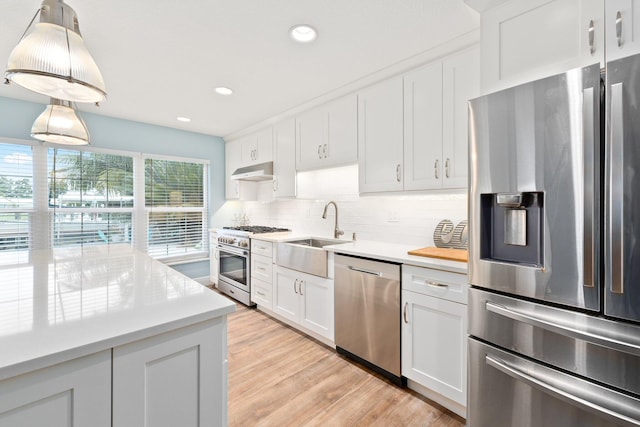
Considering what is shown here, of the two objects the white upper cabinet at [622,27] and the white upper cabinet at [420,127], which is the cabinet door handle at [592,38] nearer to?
the white upper cabinet at [622,27]

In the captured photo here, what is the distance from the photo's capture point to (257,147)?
12.9 ft

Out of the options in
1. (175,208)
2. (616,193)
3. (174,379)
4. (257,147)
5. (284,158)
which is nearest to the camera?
(174,379)

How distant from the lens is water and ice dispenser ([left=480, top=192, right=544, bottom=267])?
4.04ft

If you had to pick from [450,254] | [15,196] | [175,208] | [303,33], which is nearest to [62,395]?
[450,254]

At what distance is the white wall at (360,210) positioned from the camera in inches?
93.9

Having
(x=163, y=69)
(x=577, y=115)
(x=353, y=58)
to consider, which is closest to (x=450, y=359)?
(x=577, y=115)

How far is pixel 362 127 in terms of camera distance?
2.56 metres

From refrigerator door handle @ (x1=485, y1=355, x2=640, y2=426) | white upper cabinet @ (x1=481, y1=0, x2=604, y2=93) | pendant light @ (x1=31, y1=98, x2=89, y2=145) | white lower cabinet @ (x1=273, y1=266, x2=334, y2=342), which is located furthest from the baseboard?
pendant light @ (x1=31, y1=98, x2=89, y2=145)

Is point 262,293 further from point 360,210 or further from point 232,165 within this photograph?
point 232,165

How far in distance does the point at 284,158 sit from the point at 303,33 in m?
1.69

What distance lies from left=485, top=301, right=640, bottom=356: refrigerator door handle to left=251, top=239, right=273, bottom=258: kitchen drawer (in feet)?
7.33

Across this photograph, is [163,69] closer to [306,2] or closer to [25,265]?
[306,2]

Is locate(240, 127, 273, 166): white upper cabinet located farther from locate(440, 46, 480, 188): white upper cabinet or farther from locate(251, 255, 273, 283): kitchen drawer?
locate(440, 46, 480, 188): white upper cabinet

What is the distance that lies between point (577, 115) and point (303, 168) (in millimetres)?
2362
